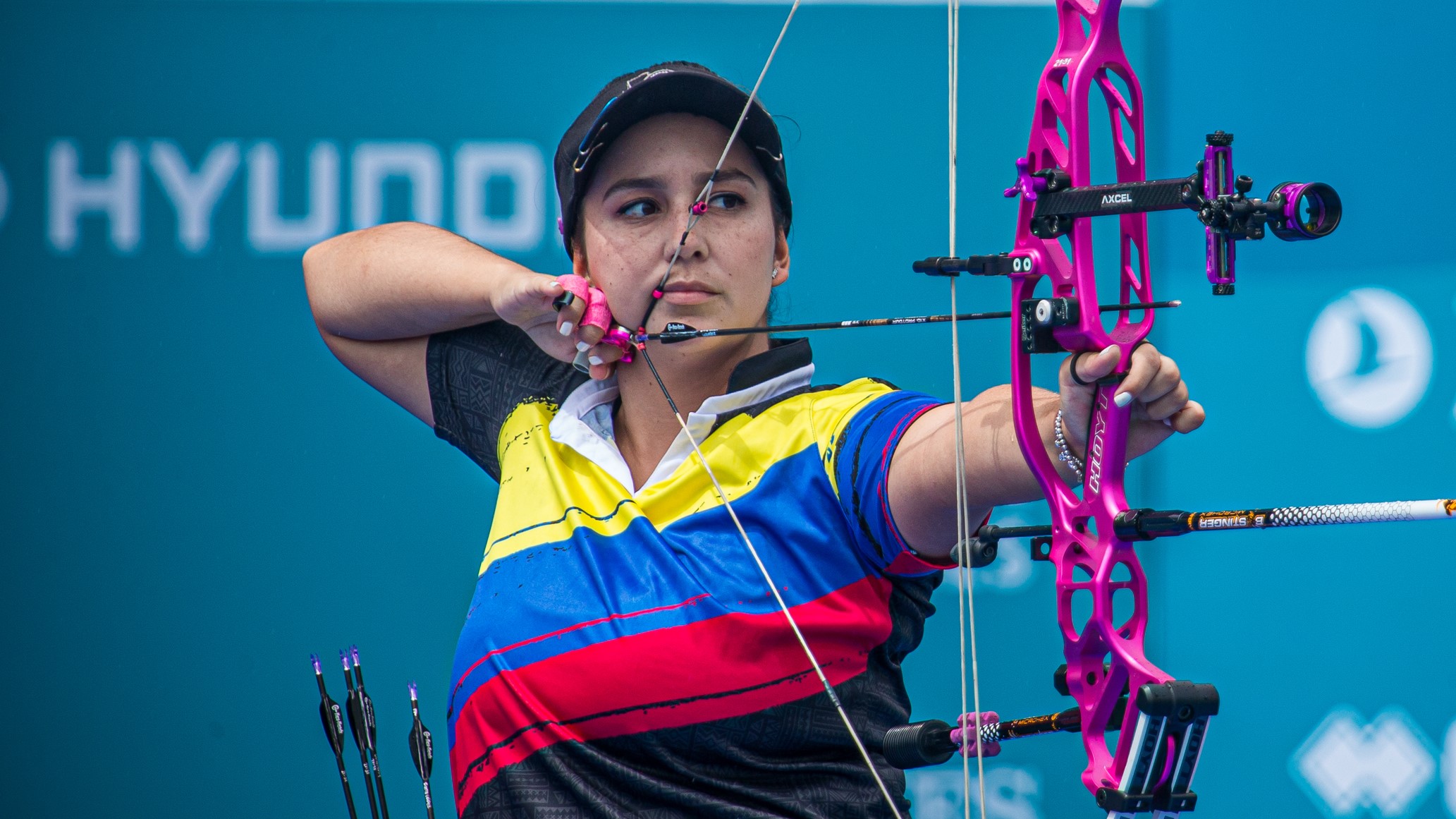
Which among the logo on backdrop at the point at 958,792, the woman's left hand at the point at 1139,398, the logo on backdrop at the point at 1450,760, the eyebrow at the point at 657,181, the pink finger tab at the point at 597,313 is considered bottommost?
the logo on backdrop at the point at 958,792

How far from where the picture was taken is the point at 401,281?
162 cm

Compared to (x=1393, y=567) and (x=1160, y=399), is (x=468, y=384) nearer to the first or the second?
(x=1160, y=399)

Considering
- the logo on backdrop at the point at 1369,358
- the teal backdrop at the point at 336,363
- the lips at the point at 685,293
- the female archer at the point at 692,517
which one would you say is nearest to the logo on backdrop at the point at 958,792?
the teal backdrop at the point at 336,363

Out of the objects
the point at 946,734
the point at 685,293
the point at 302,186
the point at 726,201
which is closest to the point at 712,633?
the point at 946,734

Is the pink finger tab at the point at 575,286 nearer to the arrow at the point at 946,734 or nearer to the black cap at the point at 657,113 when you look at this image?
the black cap at the point at 657,113

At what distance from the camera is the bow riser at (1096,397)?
3.42 feet

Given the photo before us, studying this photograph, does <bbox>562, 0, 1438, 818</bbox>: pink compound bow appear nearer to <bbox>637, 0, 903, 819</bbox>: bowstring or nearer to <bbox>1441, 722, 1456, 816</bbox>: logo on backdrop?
<bbox>637, 0, 903, 819</bbox>: bowstring

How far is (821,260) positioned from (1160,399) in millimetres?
1389

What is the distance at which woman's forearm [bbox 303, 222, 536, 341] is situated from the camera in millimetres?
1554

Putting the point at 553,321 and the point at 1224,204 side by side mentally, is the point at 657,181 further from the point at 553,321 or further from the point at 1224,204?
the point at 1224,204

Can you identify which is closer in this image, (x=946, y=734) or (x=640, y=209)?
(x=946, y=734)

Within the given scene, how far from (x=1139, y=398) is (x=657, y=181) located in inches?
23.3

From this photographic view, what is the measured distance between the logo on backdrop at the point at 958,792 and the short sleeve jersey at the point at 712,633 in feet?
3.27

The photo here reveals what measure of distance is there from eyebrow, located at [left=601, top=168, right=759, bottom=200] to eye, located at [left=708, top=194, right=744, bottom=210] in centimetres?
2
